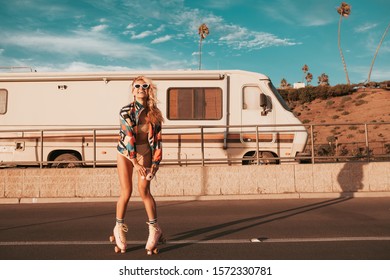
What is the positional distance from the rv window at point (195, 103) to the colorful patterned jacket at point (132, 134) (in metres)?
6.74

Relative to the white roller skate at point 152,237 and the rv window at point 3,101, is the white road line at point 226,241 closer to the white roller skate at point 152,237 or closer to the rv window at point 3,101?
the white roller skate at point 152,237

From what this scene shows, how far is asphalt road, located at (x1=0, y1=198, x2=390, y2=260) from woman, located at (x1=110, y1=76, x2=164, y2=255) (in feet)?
1.13

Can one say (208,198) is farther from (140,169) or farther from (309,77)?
(309,77)

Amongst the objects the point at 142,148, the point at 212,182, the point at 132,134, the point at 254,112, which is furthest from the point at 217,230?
the point at 254,112

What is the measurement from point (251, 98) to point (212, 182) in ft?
10.5

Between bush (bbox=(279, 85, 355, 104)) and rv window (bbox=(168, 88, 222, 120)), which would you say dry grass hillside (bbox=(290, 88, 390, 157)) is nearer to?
bush (bbox=(279, 85, 355, 104))

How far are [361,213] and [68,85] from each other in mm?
8719

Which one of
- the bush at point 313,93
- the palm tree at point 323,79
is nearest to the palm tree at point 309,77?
the palm tree at point 323,79

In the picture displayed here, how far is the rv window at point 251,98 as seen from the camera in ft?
35.3

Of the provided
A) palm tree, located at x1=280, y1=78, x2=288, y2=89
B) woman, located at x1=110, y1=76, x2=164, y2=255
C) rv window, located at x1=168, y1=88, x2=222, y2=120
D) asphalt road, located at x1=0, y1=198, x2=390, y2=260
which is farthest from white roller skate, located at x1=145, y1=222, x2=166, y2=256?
palm tree, located at x1=280, y1=78, x2=288, y2=89

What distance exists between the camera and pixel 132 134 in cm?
391

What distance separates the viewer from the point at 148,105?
410cm

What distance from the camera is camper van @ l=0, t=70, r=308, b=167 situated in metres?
10.5

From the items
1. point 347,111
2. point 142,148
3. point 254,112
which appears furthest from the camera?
point 347,111
